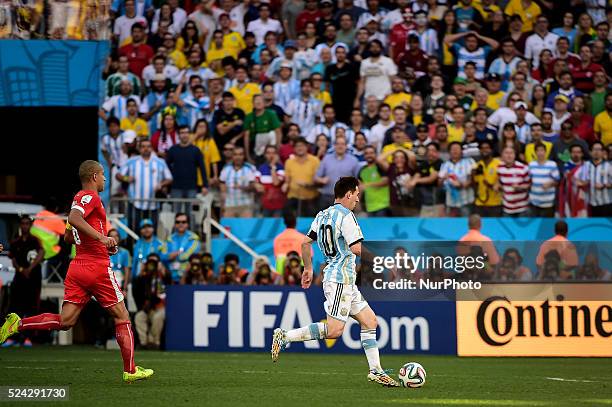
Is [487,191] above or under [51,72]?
under

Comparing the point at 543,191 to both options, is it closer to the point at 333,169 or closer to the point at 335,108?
the point at 333,169

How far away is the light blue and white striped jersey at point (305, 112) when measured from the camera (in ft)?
71.2

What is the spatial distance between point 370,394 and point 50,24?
1509 cm

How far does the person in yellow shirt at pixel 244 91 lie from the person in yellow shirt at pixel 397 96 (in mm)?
2478

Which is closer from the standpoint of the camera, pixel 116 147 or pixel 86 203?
pixel 86 203

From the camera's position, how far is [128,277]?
19203 mm

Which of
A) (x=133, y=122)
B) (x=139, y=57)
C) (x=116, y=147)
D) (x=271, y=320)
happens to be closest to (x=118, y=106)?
(x=133, y=122)

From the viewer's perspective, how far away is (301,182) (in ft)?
66.1

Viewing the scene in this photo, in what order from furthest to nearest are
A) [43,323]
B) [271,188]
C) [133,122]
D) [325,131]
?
→ [133,122], [325,131], [271,188], [43,323]

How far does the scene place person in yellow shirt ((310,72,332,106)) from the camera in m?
21.7

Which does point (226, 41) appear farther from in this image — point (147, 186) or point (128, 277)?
point (128, 277)

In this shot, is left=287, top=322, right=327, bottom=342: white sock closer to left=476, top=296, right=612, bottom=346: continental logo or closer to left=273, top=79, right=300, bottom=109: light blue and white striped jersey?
left=476, top=296, right=612, bottom=346: continental logo

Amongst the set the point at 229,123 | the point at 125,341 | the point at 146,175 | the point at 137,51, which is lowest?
the point at 125,341

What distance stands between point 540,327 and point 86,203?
8018 mm
